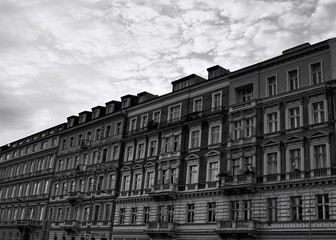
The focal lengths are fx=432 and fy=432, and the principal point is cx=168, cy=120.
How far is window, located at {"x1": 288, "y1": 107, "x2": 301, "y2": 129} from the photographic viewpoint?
4120 centimetres

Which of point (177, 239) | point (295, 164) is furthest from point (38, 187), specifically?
point (295, 164)

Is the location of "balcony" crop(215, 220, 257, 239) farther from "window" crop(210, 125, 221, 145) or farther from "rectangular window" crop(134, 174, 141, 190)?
"rectangular window" crop(134, 174, 141, 190)

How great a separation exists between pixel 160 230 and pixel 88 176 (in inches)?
A: 784

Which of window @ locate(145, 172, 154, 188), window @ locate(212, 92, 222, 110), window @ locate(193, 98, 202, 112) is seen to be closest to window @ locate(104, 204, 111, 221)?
window @ locate(145, 172, 154, 188)

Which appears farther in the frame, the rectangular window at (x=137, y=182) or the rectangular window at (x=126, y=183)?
the rectangular window at (x=126, y=183)

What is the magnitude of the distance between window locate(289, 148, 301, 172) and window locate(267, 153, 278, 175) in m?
1.64

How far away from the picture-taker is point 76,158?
69.4 metres

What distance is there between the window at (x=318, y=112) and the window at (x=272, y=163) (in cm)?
510

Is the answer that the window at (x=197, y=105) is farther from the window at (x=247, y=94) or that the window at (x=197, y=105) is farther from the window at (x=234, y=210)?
the window at (x=234, y=210)

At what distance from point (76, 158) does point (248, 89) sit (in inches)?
1325

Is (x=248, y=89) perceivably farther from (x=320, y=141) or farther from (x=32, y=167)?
(x=32, y=167)

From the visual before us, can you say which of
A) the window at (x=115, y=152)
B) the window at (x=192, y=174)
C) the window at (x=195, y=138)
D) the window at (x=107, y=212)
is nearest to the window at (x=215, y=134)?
the window at (x=195, y=138)

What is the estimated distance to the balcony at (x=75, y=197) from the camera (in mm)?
63438

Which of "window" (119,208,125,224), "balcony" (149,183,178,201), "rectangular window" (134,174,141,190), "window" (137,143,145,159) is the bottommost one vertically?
"window" (119,208,125,224)
